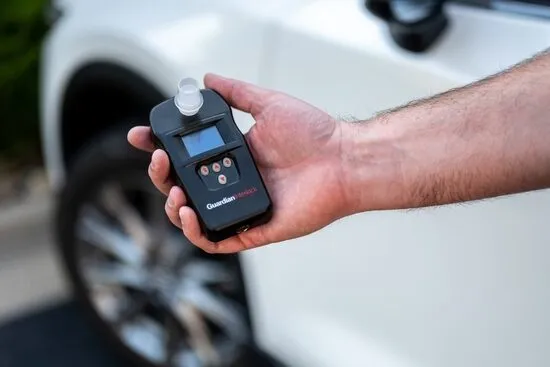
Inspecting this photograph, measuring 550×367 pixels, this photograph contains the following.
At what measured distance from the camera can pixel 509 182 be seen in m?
1.52

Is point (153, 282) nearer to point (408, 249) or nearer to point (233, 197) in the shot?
point (408, 249)

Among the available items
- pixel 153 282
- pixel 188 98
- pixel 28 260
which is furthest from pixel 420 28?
pixel 28 260

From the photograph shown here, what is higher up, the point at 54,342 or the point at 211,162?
the point at 211,162

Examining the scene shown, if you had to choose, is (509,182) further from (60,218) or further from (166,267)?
(60,218)

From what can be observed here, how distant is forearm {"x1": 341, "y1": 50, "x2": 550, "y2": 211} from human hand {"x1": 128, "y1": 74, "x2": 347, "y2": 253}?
0.04m

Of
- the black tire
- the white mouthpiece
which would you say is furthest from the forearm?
the black tire

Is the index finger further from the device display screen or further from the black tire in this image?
the black tire

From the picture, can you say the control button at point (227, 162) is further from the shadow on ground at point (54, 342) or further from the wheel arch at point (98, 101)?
the shadow on ground at point (54, 342)

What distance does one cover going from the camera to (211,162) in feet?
5.59

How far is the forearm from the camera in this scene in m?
1.50

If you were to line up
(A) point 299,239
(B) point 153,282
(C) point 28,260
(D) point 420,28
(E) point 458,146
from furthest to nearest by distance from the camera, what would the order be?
(C) point 28,260
(B) point 153,282
(A) point 299,239
(D) point 420,28
(E) point 458,146

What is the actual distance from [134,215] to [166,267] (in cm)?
21

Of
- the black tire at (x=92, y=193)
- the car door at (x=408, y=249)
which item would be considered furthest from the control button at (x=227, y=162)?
the black tire at (x=92, y=193)

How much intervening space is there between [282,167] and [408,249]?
17.1 inches
